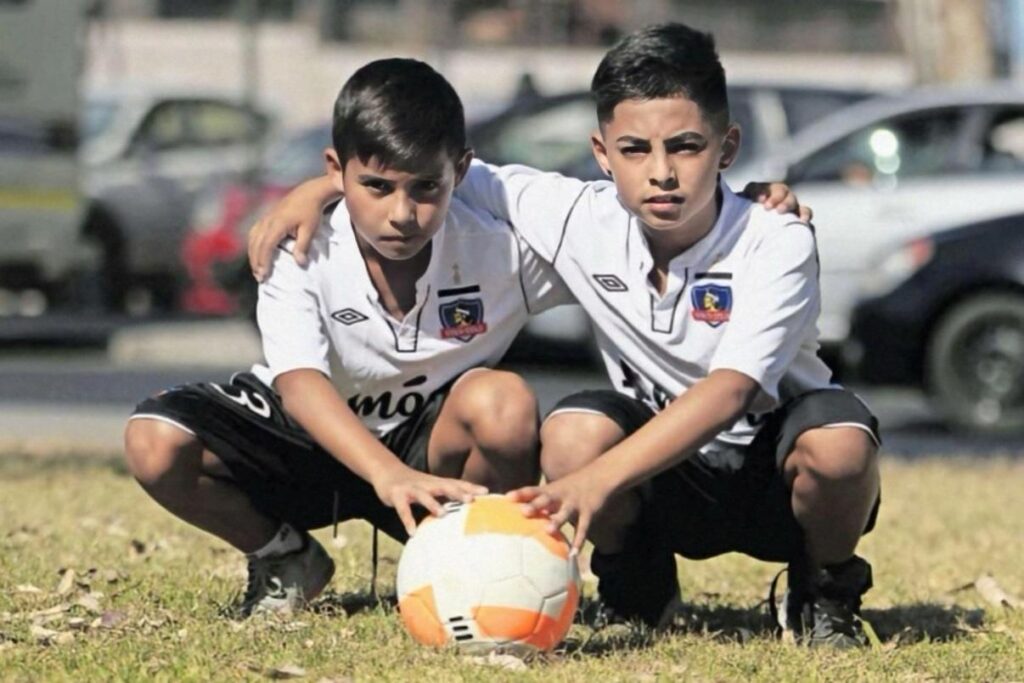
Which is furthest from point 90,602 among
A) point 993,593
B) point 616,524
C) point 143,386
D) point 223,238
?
point 223,238

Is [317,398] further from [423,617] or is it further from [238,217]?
[238,217]

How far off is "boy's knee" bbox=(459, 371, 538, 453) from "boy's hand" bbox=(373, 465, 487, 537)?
346 mm

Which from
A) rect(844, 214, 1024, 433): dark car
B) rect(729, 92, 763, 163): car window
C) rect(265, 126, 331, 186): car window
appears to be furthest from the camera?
rect(265, 126, 331, 186): car window

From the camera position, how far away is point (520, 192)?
5.19m

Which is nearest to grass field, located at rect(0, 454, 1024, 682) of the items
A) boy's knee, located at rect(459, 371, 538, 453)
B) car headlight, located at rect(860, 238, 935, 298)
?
boy's knee, located at rect(459, 371, 538, 453)

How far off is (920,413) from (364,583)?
7752 millimetres

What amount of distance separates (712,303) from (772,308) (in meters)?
0.18

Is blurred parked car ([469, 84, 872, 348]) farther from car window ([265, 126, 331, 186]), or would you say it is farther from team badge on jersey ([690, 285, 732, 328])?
team badge on jersey ([690, 285, 732, 328])

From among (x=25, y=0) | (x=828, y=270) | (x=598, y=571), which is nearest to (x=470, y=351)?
(x=598, y=571)

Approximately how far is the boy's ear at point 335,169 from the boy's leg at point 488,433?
0.52 m

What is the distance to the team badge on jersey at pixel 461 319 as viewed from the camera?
5.11 m

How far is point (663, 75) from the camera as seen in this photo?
4895mm

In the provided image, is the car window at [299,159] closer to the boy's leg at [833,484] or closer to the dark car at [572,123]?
the dark car at [572,123]

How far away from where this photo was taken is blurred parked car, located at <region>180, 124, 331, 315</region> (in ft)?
51.4
